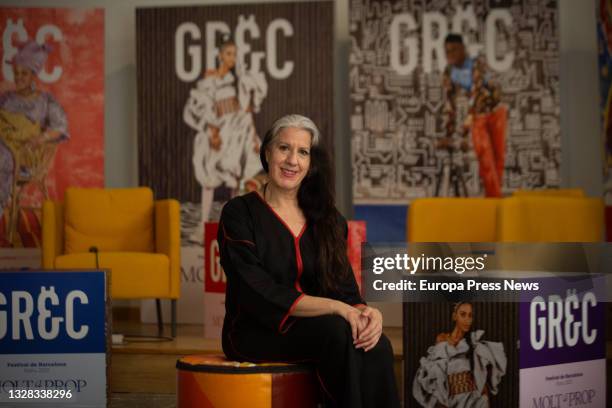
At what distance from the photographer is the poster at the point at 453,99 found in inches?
237

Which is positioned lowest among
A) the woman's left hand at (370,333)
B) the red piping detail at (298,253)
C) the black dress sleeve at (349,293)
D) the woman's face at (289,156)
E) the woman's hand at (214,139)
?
the woman's left hand at (370,333)

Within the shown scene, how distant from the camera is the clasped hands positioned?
2611 mm

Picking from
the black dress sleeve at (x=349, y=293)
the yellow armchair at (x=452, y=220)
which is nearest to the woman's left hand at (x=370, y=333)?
the black dress sleeve at (x=349, y=293)

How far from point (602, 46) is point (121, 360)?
3.51 m

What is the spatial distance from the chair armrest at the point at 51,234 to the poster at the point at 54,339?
5.28ft

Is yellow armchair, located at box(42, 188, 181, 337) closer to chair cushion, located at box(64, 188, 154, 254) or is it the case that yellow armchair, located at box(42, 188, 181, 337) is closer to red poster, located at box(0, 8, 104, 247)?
chair cushion, located at box(64, 188, 154, 254)

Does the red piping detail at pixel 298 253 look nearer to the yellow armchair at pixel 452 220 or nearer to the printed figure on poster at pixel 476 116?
the yellow armchair at pixel 452 220

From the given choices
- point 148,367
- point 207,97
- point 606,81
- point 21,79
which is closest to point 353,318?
point 148,367

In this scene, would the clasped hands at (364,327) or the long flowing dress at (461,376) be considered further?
the long flowing dress at (461,376)

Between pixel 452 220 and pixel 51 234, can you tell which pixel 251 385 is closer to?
pixel 452 220

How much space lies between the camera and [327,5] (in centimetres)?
610

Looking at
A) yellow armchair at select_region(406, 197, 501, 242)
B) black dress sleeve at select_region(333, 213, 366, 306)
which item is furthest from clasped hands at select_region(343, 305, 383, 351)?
yellow armchair at select_region(406, 197, 501, 242)

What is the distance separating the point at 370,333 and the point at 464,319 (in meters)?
0.83

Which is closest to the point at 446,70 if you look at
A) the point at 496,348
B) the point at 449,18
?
the point at 449,18
